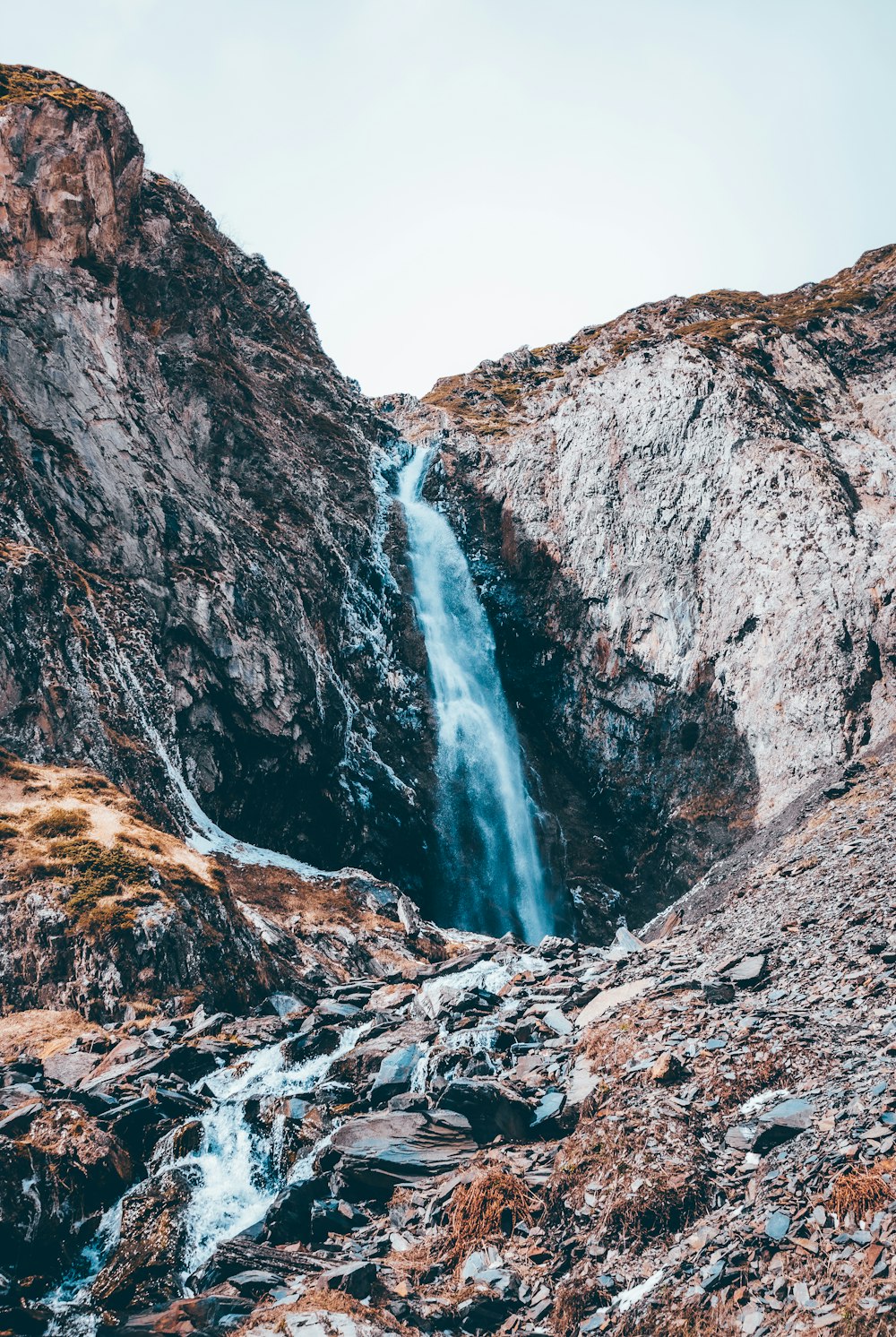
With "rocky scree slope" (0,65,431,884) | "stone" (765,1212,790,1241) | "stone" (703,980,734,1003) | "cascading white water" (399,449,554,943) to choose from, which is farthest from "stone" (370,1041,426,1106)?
"cascading white water" (399,449,554,943)

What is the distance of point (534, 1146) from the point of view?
18594 millimetres

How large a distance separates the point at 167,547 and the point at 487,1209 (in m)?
39.9

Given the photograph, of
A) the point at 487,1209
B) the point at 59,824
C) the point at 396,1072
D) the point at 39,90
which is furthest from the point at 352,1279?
the point at 39,90

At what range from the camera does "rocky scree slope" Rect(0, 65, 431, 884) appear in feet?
138

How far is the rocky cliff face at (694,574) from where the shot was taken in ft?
167

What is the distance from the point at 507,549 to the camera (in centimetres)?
6950

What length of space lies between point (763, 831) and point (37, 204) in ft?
162

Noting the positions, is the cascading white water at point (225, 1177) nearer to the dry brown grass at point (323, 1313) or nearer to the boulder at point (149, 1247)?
the boulder at point (149, 1247)

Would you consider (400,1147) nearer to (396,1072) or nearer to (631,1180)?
(396,1072)

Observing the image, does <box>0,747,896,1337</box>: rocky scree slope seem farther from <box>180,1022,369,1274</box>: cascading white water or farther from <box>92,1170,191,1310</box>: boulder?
<box>180,1022,369,1274</box>: cascading white water

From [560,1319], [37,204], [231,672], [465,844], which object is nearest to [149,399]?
[37,204]

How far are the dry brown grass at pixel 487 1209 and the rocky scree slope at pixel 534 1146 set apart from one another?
4 centimetres

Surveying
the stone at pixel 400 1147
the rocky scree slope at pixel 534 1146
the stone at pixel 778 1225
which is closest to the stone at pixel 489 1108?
the rocky scree slope at pixel 534 1146

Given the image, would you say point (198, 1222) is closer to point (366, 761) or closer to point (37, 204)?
point (366, 761)
